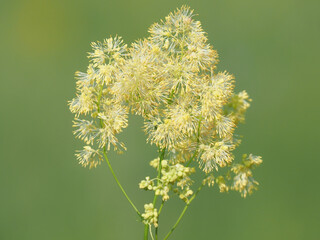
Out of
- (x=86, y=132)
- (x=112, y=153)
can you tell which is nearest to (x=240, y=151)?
(x=112, y=153)

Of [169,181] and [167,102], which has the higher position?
[167,102]

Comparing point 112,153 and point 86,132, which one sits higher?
point 112,153

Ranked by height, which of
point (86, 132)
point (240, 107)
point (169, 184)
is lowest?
point (169, 184)

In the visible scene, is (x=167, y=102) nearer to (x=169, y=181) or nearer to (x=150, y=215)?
(x=169, y=181)

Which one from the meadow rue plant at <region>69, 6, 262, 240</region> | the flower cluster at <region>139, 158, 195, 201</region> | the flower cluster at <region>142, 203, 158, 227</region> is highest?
the meadow rue plant at <region>69, 6, 262, 240</region>

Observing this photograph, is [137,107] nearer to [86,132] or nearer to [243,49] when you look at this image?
[86,132]

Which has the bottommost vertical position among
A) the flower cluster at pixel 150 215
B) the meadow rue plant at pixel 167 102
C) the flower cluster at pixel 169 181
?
the flower cluster at pixel 150 215

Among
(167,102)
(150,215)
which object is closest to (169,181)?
(150,215)

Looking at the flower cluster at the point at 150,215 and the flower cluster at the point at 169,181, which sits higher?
the flower cluster at the point at 169,181
